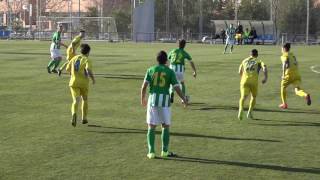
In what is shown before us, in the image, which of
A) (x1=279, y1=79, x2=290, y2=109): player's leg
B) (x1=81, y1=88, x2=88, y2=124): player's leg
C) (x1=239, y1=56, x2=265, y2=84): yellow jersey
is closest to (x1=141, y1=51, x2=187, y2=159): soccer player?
(x1=81, y1=88, x2=88, y2=124): player's leg

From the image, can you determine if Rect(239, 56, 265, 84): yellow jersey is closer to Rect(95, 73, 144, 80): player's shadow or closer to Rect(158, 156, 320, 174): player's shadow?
Rect(158, 156, 320, 174): player's shadow

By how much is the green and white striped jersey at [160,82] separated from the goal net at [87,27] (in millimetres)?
62329

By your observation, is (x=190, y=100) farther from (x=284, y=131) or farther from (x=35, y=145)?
(x=35, y=145)

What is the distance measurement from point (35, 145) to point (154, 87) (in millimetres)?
2651

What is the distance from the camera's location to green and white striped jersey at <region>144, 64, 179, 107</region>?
9.48m

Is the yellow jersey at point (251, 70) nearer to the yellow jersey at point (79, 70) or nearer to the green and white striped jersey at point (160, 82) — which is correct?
the yellow jersey at point (79, 70)

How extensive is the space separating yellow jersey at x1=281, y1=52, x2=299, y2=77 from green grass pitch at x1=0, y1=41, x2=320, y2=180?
3.41 ft

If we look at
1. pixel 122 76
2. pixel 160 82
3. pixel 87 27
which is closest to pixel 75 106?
pixel 160 82

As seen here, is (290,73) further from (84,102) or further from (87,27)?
(87,27)

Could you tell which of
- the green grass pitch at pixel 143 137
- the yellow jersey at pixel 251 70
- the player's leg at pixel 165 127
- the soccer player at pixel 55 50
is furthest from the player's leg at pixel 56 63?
the player's leg at pixel 165 127

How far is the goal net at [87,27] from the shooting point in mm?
73500

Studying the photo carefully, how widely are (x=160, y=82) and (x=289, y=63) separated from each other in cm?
705

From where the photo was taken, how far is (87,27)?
78.1 m

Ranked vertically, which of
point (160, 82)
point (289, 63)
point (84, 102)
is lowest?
point (84, 102)
